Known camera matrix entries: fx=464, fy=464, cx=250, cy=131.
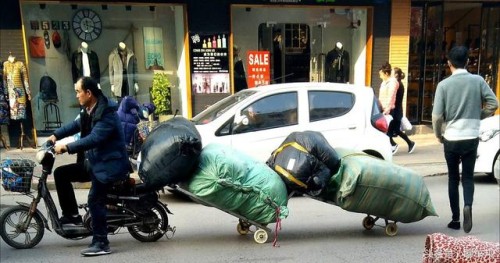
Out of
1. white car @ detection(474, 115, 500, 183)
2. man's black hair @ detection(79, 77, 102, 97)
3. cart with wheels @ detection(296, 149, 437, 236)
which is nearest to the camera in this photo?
man's black hair @ detection(79, 77, 102, 97)

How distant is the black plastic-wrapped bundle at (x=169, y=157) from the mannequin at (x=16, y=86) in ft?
19.8

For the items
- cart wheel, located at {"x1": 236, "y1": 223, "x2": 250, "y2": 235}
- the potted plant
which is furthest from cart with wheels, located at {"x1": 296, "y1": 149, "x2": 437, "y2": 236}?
the potted plant

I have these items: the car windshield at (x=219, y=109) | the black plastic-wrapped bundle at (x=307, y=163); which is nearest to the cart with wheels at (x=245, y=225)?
the black plastic-wrapped bundle at (x=307, y=163)

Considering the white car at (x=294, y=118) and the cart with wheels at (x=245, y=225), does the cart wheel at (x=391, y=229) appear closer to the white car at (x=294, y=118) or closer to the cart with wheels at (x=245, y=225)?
the cart with wheels at (x=245, y=225)

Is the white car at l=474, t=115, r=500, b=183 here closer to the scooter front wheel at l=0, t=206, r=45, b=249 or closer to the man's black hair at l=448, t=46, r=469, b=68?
the man's black hair at l=448, t=46, r=469, b=68

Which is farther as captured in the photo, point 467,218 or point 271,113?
point 271,113

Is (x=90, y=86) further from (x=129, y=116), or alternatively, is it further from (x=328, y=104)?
(x=328, y=104)

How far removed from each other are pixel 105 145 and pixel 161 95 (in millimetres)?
6619

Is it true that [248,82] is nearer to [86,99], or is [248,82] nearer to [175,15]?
[175,15]

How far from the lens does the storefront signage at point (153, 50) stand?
11008 mm

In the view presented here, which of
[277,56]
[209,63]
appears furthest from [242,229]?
[277,56]

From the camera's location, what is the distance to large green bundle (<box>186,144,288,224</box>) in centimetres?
435

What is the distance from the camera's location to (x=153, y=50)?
435 inches

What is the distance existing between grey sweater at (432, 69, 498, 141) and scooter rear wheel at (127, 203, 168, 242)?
3.01m
